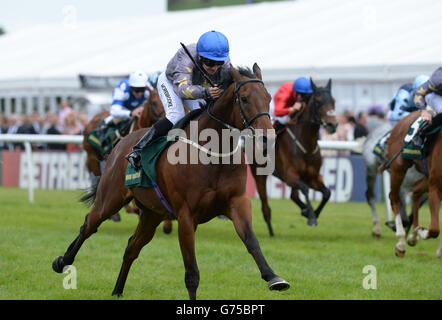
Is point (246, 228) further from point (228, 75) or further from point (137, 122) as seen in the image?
point (137, 122)

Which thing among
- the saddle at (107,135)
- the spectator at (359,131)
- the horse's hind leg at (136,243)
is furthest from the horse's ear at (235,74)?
the spectator at (359,131)

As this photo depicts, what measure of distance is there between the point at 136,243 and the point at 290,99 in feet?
16.9

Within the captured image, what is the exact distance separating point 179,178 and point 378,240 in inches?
198

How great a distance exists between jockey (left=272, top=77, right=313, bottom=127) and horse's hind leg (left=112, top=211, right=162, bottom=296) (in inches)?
185

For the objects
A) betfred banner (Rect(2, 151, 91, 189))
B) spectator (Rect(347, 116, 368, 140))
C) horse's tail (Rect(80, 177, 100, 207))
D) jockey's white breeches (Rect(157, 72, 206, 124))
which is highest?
jockey's white breeches (Rect(157, 72, 206, 124))

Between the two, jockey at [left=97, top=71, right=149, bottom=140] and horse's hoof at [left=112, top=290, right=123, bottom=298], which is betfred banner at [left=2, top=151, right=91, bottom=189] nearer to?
jockey at [left=97, top=71, right=149, bottom=140]

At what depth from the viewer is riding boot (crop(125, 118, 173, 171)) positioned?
20.1ft

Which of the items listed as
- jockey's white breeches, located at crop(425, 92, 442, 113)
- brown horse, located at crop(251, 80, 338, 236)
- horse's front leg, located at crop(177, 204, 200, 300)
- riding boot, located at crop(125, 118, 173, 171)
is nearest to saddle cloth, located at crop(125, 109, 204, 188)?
riding boot, located at crop(125, 118, 173, 171)

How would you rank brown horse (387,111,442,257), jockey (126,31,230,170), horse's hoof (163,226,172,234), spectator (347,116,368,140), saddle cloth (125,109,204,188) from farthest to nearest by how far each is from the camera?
spectator (347,116,368,140), horse's hoof (163,226,172,234), brown horse (387,111,442,257), saddle cloth (125,109,204,188), jockey (126,31,230,170)

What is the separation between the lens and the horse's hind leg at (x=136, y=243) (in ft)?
20.7

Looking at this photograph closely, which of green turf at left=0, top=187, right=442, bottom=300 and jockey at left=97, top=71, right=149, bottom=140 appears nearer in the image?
green turf at left=0, top=187, right=442, bottom=300

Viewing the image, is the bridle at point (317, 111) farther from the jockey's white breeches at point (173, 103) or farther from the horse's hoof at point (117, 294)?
the horse's hoof at point (117, 294)

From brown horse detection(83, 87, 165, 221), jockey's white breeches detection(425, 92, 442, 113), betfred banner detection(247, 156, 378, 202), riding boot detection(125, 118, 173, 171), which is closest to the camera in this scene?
riding boot detection(125, 118, 173, 171)
